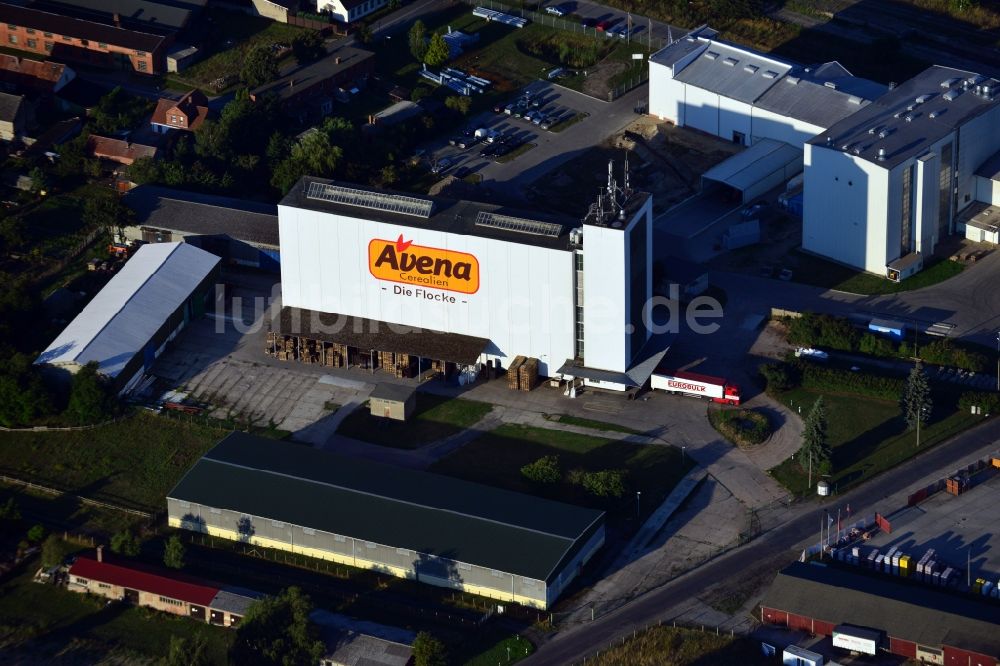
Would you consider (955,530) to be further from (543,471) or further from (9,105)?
(9,105)

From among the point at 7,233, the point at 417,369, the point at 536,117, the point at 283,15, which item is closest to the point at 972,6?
the point at 536,117

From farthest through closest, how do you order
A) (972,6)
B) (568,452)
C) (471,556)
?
(972,6) < (568,452) < (471,556)

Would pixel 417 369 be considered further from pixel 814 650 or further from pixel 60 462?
pixel 814 650

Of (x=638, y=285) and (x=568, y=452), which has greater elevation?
(x=638, y=285)

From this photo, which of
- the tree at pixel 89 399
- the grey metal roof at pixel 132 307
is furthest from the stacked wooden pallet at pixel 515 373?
the tree at pixel 89 399

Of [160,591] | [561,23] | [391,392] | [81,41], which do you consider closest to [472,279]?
[391,392]

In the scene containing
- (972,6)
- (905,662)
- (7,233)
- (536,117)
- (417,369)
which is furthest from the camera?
(972,6)
